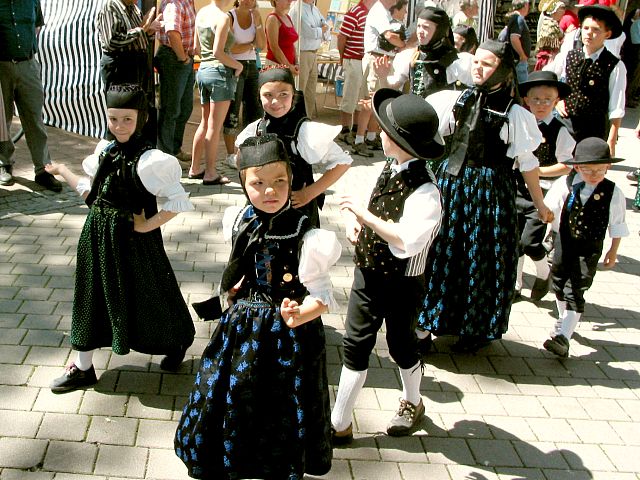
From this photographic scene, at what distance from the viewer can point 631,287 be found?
5.84 meters

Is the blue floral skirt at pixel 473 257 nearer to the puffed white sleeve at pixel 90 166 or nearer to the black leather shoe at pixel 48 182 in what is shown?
the puffed white sleeve at pixel 90 166

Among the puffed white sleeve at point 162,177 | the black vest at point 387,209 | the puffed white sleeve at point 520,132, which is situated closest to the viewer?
the black vest at point 387,209

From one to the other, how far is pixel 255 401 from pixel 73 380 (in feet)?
4.66

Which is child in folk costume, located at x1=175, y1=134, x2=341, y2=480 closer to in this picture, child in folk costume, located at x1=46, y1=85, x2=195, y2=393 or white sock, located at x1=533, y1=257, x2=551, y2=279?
child in folk costume, located at x1=46, y1=85, x2=195, y2=393

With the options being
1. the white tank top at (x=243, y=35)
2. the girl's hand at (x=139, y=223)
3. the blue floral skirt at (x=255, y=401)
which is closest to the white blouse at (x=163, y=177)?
the girl's hand at (x=139, y=223)

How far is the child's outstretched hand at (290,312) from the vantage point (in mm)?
2758

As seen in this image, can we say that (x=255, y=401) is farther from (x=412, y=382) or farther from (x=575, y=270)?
(x=575, y=270)

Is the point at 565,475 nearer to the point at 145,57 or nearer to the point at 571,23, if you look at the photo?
the point at 145,57

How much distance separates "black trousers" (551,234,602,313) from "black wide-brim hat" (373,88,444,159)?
1.74m

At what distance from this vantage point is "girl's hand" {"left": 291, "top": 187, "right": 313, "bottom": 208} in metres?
3.84

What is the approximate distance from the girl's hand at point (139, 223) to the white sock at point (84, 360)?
754mm

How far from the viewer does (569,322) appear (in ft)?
14.8

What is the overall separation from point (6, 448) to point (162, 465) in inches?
29.2

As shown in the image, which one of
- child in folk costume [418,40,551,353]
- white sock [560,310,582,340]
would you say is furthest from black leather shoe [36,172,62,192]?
white sock [560,310,582,340]
